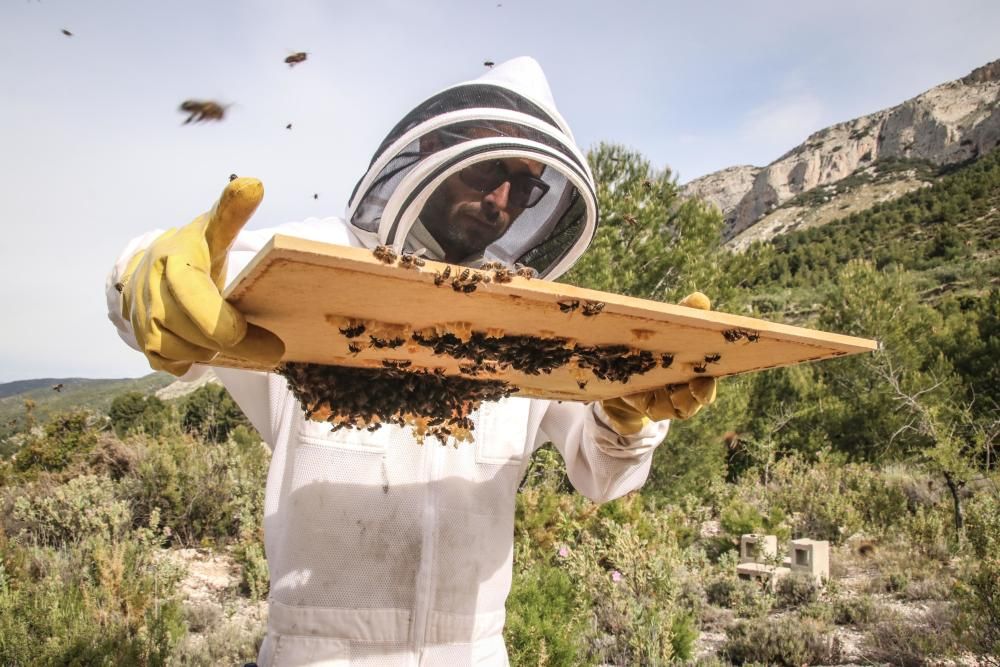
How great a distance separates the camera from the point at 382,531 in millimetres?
2053

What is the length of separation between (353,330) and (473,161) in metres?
1.07

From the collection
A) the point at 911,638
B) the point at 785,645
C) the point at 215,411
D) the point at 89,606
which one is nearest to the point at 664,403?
the point at 785,645

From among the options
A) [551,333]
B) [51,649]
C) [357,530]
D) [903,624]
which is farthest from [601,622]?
[551,333]

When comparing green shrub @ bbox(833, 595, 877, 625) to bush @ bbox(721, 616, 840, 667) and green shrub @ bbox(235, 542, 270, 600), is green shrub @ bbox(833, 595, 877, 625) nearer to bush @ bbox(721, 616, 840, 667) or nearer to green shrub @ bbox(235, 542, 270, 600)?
bush @ bbox(721, 616, 840, 667)

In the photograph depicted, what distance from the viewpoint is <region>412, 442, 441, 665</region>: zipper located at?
2.01 m

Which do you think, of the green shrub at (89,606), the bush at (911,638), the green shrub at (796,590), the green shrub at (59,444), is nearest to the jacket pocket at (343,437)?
the green shrub at (89,606)

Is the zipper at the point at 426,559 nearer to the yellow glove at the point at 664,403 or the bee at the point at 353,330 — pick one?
the yellow glove at the point at 664,403

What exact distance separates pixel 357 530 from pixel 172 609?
419 cm

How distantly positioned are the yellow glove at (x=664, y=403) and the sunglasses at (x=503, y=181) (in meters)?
0.87

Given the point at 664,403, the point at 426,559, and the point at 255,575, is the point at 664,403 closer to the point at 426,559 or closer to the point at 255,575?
the point at 426,559

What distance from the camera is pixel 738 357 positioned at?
1.69 metres

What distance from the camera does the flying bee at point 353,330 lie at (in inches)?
53.6

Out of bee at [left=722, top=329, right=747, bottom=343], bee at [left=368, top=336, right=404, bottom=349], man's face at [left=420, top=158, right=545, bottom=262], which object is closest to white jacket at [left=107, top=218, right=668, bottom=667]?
man's face at [left=420, top=158, right=545, bottom=262]

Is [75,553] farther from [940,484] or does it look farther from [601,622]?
[940,484]
